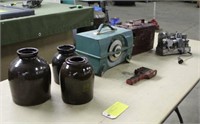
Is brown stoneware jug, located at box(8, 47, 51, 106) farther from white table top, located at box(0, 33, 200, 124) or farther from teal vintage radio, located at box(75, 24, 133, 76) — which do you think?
teal vintage radio, located at box(75, 24, 133, 76)

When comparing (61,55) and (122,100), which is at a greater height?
(61,55)

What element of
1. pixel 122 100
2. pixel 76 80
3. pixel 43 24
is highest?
pixel 43 24

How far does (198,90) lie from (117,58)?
163 centimetres

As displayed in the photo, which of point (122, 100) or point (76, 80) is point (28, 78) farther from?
point (122, 100)

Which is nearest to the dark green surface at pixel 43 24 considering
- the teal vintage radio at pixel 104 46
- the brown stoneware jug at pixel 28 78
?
the teal vintage radio at pixel 104 46

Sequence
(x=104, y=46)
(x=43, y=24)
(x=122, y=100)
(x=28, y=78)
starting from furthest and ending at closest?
(x=43, y=24)
(x=104, y=46)
(x=122, y=100)
(x=28, y=78)

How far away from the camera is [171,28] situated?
4574 millimetres

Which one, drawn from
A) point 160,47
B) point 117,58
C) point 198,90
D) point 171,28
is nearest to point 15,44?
point 117,58

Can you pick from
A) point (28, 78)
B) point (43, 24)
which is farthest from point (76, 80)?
point (43, 24)

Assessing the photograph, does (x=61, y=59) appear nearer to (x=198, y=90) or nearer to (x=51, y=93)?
→ (x=51, y=93)

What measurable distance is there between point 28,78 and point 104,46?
40cm

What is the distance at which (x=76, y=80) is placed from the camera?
2.73 feet

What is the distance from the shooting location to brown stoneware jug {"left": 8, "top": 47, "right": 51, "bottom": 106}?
0.81 metres

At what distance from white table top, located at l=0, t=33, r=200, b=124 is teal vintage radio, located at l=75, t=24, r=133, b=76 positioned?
0.05 m
